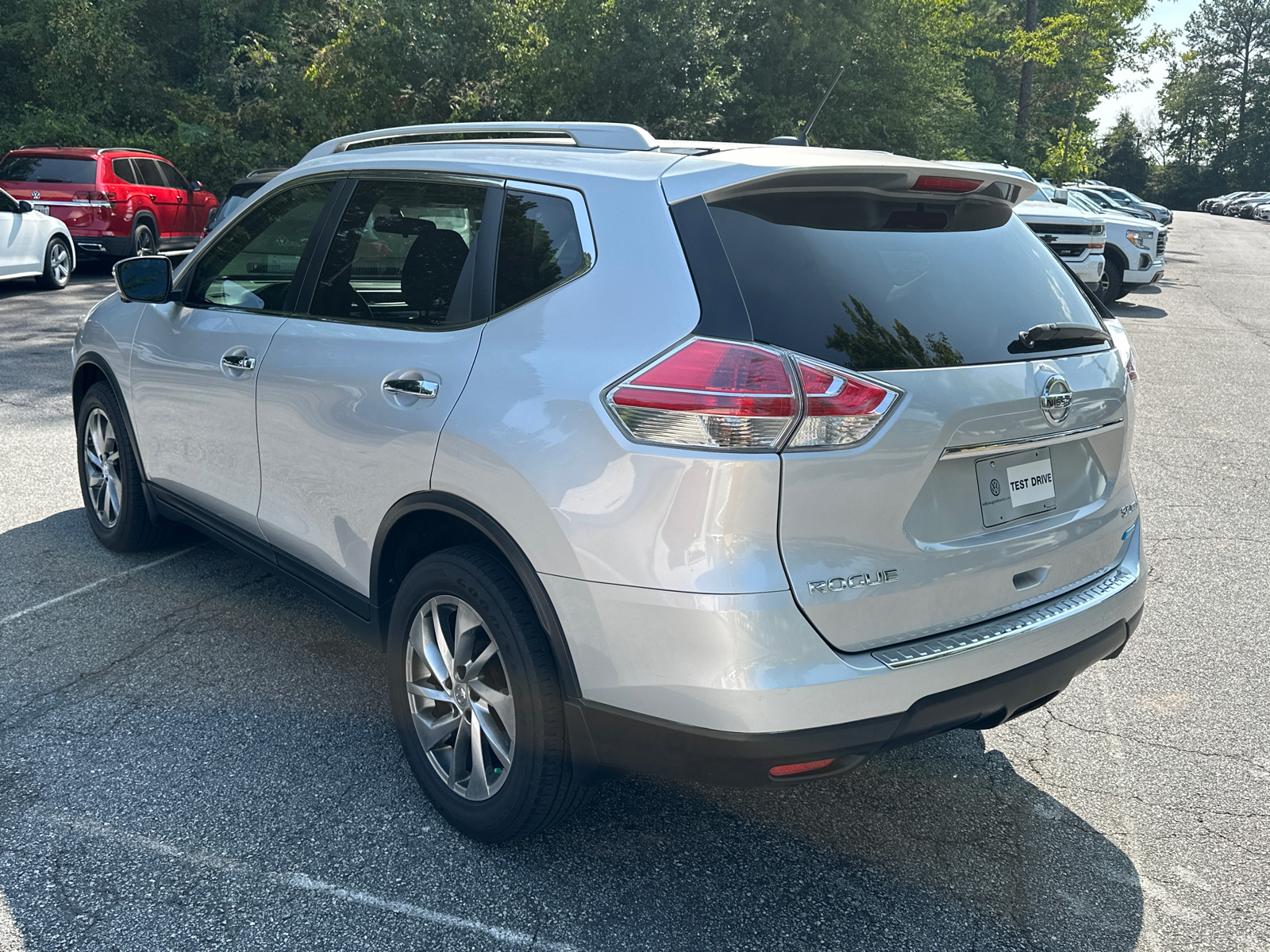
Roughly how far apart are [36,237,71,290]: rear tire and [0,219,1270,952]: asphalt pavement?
11.6 metres

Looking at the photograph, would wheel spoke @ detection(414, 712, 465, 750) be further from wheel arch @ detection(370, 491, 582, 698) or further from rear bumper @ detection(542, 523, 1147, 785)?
rear bumper @ detection(542, 523, 1147, 785)

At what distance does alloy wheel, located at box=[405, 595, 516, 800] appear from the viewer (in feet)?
9.45

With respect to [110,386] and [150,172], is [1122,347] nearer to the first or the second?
[110,386]

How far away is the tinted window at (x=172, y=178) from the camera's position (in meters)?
19.1

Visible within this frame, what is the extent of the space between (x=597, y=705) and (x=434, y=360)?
3.44ft

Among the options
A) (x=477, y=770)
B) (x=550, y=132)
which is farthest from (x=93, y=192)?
(x=477, y=770)

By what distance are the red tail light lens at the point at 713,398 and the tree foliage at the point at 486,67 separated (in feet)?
67.6

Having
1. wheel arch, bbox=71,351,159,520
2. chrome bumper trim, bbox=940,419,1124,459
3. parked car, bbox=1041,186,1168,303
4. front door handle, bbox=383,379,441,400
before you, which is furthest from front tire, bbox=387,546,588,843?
parked car, bbox=1041,186,1168,303

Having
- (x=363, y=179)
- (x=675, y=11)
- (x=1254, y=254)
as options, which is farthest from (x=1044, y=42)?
(x=363, y=179)

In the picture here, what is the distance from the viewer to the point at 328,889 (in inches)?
109

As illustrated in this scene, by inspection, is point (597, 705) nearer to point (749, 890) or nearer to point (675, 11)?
point (749, 890)

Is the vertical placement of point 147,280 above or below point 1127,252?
above

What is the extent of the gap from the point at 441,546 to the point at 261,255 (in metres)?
1.61

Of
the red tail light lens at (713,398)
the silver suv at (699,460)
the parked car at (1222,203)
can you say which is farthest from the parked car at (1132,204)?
the parked car at (1222,203)
